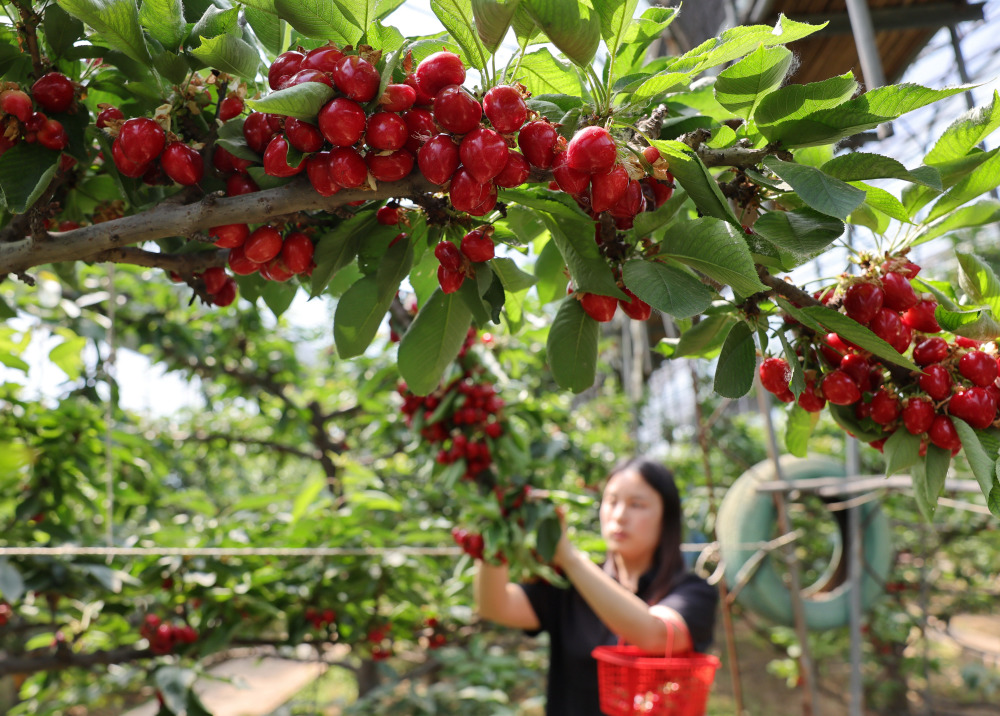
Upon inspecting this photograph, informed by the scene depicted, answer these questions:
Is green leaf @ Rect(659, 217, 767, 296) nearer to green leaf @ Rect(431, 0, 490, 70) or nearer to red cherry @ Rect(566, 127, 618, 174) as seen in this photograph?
red cherry @ Rect(566, 127, 618, 174)

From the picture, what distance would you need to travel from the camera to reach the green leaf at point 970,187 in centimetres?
70

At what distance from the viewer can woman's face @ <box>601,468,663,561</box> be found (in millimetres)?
1975

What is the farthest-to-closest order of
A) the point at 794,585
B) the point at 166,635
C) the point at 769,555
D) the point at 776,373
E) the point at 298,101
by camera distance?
1. the point at 769,555
2. the point at 794,585
3. the point at 166,635
4. the point at 776,373
5. the point at 298,101

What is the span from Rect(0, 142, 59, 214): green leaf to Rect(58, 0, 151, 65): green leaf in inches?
5.6

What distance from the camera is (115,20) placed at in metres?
0.59

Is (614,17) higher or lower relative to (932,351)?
higher

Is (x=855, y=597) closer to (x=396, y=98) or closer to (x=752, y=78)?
(x=752, y=78)

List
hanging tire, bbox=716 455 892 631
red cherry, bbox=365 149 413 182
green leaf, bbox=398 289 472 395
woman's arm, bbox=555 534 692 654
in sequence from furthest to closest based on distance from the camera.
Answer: hanging tire, bbox=716 455 892 631, woman's arm, bbox=555 534 692 654, green leaf, bbox=398 289 472 395, red cherry, bbox=365 149 413 182

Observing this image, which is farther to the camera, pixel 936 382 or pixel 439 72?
pixel 936 382

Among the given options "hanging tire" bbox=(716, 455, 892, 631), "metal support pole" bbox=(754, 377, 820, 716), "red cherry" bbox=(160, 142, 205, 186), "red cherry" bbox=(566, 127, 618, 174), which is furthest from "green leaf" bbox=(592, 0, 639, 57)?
"hanging tire" bbox=(716, 455, 892, 631)

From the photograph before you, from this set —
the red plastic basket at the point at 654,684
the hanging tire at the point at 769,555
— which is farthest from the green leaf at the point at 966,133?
the hanging tire at the point at 769,555

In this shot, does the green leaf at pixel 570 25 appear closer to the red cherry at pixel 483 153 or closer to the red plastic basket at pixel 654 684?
the red cherry at pixel 483 153

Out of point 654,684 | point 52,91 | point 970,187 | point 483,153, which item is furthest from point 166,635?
point 970,187

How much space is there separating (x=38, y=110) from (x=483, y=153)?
1.64 ft
